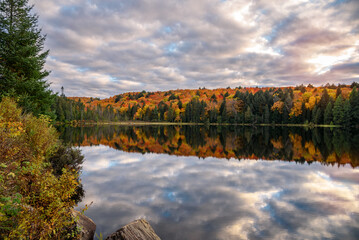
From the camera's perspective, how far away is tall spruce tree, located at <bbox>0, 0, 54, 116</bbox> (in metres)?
21.7

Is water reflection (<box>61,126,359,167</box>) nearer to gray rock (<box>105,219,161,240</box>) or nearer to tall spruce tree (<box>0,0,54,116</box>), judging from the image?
tall spruce tree (<box>0,0,54,116</box>)

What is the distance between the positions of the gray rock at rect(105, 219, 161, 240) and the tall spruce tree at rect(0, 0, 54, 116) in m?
20.8

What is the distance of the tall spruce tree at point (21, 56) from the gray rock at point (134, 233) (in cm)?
2078

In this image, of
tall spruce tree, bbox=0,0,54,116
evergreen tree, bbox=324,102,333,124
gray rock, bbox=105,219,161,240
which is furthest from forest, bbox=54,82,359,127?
gray rock, bbox=105,219,161,240

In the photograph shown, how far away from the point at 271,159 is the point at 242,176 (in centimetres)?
880

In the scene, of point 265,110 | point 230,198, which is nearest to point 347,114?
point 265,110

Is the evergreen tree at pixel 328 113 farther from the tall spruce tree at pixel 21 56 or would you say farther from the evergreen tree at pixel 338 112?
the tall spruce tree at pixel 21 56

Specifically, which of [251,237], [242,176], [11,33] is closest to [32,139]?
[251,237]

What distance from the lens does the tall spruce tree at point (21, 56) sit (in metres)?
21.7

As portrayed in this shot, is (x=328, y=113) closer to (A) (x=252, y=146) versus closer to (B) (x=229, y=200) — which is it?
(A) (x=252, y=146)

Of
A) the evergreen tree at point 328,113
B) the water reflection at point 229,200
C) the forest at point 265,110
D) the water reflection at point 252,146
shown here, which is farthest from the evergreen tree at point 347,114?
the water reflection at point 229,200

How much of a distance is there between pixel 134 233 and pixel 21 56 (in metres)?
24.6

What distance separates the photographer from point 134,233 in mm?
6160

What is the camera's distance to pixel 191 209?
35.6 ft
